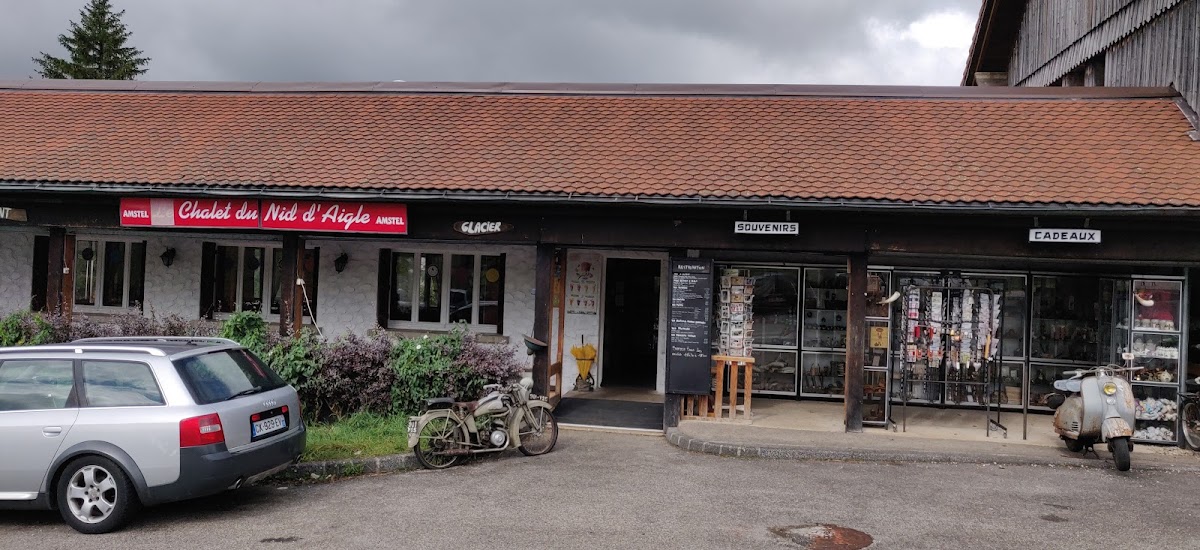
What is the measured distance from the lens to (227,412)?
6594 millimetres

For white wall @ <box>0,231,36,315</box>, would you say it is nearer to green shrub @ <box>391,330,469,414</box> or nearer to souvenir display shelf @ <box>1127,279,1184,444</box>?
green shrub @ <box>391,330,469,414</box>

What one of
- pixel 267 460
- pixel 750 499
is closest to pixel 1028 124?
pixel 750 499

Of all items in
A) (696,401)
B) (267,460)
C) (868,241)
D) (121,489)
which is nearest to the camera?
(121,489)

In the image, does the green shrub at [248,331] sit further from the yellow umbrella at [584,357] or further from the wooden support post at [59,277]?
the yellow umbrella at [584,357]

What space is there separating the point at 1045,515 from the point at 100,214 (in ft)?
38.5

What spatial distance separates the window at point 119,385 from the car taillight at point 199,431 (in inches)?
12.5

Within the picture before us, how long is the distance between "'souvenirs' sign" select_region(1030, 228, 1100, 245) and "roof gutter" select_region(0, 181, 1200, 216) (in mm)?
280

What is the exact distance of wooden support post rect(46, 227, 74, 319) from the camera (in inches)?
471

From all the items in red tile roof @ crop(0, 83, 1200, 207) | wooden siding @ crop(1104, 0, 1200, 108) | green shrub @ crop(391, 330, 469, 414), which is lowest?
green shrub @ crop(391, 330, 469, 414)

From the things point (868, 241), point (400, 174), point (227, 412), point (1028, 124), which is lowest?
point (227, 412)

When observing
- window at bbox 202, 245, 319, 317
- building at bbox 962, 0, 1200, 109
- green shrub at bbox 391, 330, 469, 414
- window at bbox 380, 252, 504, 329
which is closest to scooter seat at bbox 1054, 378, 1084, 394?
building at bbox 962, 0, 1200, 109

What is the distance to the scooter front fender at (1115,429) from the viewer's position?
8.77 meters

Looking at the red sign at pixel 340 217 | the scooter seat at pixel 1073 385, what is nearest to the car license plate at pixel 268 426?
the red sign at pixel 340 217

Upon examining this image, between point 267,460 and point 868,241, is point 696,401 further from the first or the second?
point 267,460
